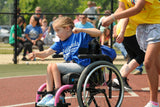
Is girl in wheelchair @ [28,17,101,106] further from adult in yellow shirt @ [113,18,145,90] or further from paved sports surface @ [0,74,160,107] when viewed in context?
adult in yellow shirt @ [113,18,145,90]

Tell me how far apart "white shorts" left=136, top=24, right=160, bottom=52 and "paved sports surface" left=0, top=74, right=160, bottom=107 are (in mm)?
995

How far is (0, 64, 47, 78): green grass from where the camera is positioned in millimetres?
9070

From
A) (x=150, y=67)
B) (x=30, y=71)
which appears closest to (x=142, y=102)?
(x=150, y=67)

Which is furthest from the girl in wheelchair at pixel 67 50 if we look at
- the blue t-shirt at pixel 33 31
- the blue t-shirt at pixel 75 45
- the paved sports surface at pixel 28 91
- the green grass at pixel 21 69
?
the blue t-shirt at pixel 33 31

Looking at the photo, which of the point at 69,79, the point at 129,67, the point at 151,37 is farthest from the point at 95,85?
the point at 129,67

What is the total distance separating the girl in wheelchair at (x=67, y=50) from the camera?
436 centimetres

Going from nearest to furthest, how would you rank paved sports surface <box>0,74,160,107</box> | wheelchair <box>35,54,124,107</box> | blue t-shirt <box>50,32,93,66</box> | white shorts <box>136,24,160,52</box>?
wheelchair <box>35,54,124,107</box> → blue t-shirt <box>50,32,93,66</box> → white shorts <box>136,24,160,52</box> → paved sports surface <box>0,74,160,107</box>

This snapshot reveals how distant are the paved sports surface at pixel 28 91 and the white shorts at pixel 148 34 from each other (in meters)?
1.00

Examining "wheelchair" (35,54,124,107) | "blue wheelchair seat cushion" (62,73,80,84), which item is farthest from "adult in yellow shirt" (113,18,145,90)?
"blue wheelchair seat cushion" (62,73,80,84)

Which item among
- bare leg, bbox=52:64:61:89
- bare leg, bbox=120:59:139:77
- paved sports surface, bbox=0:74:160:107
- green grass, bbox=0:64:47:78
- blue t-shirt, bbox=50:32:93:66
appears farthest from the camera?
green grass, bbox=0:64:47:78

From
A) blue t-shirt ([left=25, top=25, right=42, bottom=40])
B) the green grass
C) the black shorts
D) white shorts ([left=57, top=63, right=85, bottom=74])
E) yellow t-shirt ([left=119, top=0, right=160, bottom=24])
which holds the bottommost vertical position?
the green grass

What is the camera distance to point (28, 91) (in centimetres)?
659

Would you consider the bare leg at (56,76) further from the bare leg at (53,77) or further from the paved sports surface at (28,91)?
the paved sports surface at (28,91)

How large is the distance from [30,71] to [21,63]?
65.8 inches
